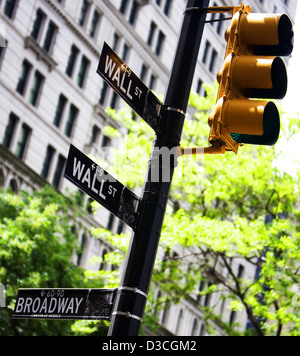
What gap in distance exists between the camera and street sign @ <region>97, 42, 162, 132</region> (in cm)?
680

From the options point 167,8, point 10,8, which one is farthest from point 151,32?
point 10,8

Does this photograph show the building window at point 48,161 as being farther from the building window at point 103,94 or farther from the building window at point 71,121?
the building window at point 103,94

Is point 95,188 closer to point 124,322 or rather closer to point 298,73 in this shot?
point 124,322

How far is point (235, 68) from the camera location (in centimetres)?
628

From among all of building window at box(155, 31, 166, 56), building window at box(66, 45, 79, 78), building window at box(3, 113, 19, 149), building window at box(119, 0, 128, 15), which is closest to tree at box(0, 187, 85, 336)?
building window at box(3, 113, 19, 149)

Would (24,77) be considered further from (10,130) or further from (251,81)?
(251,81)

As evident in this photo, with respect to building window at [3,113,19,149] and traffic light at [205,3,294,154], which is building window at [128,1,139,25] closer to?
building window at [3,113,19,149]

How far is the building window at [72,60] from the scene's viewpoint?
1732 inches

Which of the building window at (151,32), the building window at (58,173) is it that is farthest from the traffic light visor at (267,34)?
the building window at (151,32)

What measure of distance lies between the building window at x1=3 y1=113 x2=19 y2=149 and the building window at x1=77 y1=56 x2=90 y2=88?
21.0 feet

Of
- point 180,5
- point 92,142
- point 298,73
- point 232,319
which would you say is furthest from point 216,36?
point 298,73

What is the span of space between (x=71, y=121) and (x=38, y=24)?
5.67 meters

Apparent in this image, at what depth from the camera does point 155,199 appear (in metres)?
6.76

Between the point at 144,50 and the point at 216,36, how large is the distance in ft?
24.5
